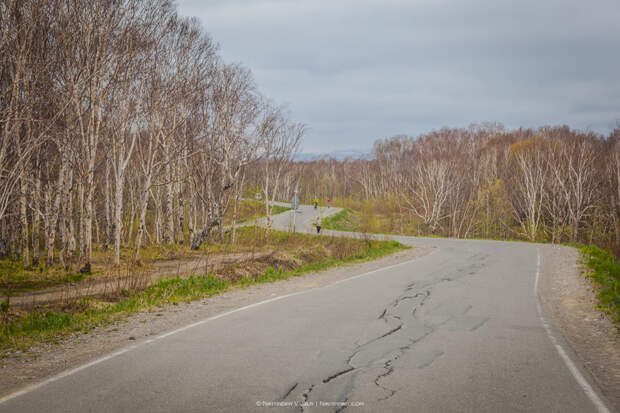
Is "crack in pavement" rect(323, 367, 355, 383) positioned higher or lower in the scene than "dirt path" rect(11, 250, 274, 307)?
higher

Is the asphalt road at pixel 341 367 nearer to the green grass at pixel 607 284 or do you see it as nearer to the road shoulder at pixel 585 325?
the road shoulder at pixel 585 325

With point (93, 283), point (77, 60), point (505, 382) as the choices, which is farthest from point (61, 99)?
point (505, 382)

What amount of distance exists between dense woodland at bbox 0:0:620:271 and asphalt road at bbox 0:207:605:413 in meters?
9.93

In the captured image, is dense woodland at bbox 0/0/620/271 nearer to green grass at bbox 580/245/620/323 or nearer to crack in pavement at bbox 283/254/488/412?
crack in pavement at bbox 283/254/488/412

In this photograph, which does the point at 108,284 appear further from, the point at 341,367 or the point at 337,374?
the point at 337,374

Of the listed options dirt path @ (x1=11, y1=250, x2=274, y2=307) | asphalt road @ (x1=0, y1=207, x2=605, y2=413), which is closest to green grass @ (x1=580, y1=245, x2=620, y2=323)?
asphalt road @ (x1=0, y1=207, x2=605, y2=413)

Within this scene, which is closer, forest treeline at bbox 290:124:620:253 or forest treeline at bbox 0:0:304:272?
forest treeline at bbox 0:0:304:272

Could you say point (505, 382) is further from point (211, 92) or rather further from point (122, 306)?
point (211, 92)

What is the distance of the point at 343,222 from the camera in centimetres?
4834

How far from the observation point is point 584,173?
39625mm

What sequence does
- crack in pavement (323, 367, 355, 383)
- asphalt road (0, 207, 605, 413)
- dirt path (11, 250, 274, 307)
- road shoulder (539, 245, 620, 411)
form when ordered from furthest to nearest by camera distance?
1. dirt path (11, 250, 274, 307)
2. road shoulder (539, 245, 620, 411)
3. crack in pavement (323, 367, 355, 383)
4. asphalt road (0, 207, 605, 413)

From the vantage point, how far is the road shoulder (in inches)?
197

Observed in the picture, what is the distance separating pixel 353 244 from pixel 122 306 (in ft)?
57.4

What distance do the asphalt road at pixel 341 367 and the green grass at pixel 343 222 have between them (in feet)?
114
